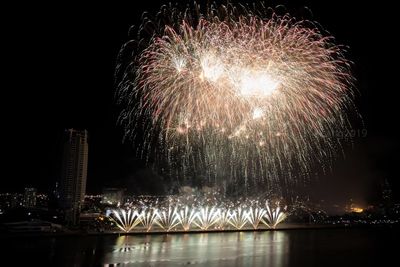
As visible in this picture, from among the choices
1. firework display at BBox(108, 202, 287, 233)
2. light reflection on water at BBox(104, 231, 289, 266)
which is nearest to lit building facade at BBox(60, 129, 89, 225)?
firework display at BBox(108, 202, 287, 233)

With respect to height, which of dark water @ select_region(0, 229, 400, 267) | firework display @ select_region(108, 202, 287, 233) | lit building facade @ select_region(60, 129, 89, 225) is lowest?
dark water @ select_region(0, 229, 400, 267)

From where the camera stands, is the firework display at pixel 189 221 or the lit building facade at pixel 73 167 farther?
the lit building facade at pixel 73 167

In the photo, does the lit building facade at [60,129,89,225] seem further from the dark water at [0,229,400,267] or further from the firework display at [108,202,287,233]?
the dark water at [0,229,400,267]

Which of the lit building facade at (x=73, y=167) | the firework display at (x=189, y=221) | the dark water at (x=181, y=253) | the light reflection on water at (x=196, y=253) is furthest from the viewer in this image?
the lit building facade at (x=73, y=167)

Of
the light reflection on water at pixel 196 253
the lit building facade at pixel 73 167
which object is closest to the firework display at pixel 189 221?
the light reflection on water at pixel 196 253

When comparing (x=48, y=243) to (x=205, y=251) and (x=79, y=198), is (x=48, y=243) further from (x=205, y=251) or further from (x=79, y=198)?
(x=79, y=198)

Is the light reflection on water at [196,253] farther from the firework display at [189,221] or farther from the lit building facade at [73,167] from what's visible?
the lit building facade at [73,167]

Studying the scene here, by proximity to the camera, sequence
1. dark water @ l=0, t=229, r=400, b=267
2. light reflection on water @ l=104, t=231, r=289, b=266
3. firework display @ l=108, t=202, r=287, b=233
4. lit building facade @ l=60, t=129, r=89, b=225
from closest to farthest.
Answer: dark water @ l=0, t=229, r=400, b=267, light reflection on water @ l=104, t=231, r=289, b=266, firework display @ l=108, t=202, r=287, b=233, lit building facade @ l=60, t=129, r=89, b=225

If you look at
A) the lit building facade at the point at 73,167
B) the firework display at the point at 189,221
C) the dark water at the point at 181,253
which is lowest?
the dark water at the point at 181,253
